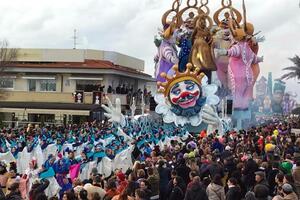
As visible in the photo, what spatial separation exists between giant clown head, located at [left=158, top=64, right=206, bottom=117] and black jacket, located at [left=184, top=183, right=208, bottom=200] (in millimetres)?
24614

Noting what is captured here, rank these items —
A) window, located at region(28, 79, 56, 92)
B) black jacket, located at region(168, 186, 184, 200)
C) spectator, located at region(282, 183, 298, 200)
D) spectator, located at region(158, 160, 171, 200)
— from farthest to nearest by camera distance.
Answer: window, located at region(28, 79, 56, 92) → spectator, located at region(158, 160, 171, 200) → black jacket, located at region(168, 186, 184, 200) → spectator, located at region(282, 183, 298, 200)

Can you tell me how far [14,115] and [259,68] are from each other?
20957mm

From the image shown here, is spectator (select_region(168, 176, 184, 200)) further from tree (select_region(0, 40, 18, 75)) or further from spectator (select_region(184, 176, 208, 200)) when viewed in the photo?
tree (select_region(0, 40, 18, 75))

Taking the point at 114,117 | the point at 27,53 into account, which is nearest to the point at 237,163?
the point at 114,117

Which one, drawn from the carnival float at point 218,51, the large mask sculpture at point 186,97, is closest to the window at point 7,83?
the carnival float at point 218,51

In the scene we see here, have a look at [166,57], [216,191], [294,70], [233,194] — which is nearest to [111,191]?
[216,191]

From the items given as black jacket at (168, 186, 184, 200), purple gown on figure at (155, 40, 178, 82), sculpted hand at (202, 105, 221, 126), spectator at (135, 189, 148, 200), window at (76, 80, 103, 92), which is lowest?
black jacket at (168, 186, 184, 200)

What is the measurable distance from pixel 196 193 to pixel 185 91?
988 inches

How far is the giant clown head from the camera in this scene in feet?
112

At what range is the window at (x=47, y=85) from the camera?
50656mm

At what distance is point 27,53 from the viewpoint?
54031 millimetres

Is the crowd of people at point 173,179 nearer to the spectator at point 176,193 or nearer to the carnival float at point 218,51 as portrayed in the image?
the spectator at point 176,193

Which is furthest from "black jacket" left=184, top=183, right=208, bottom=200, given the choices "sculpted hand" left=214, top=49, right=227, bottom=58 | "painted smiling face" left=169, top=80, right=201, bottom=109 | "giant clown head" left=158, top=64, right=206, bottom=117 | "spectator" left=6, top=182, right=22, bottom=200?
"sculpted hand" left=214, top=49, right=227, bottom=58

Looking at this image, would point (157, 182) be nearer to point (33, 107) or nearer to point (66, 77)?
point (33, 107)
